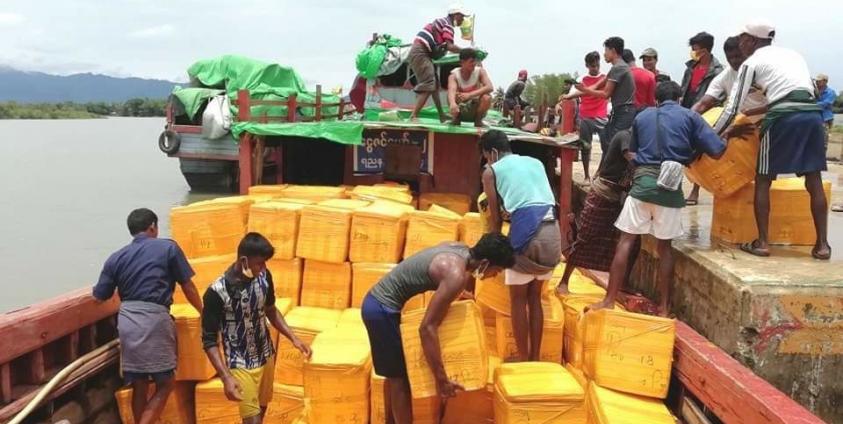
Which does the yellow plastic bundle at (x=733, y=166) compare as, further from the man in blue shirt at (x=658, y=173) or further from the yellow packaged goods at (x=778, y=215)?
the man in blue shirt at (x=658, y=173)

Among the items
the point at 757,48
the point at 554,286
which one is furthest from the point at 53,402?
the point at 757,48

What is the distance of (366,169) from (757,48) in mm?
5932

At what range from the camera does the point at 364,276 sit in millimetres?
5508

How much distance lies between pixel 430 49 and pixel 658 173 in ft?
15.3

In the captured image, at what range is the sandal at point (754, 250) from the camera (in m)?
4.74

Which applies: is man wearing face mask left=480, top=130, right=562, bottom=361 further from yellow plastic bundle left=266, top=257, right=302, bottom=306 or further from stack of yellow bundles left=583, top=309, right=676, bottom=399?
yellow plastic bundle left=266, top=257, right=302, bottom=306

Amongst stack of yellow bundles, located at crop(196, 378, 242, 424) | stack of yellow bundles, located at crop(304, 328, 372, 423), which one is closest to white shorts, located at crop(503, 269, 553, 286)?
stack of yellow bundles, located at crop(304, 328, 372, 423)

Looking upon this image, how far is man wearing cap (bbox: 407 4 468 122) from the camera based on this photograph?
8.42 m

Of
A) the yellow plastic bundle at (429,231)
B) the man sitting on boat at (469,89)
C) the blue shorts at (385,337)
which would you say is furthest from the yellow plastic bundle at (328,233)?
the man sitting on boat at (469,89)

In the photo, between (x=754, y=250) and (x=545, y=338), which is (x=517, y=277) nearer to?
(x=545, y=338)

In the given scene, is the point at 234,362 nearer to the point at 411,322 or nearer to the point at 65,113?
the point at 411,322

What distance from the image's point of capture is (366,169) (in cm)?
958

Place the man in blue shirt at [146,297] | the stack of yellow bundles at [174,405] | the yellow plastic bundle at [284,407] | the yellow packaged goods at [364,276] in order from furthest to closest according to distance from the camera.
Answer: the yellow packaged goods at [364,276] → the yellow plastic bundle at [284,407] → the stack of yellow bundles at [174,405] → the man in blue shirt at [146,297]

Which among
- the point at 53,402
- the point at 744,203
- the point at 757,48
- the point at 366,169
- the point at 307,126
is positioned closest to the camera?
the point at 53,402
